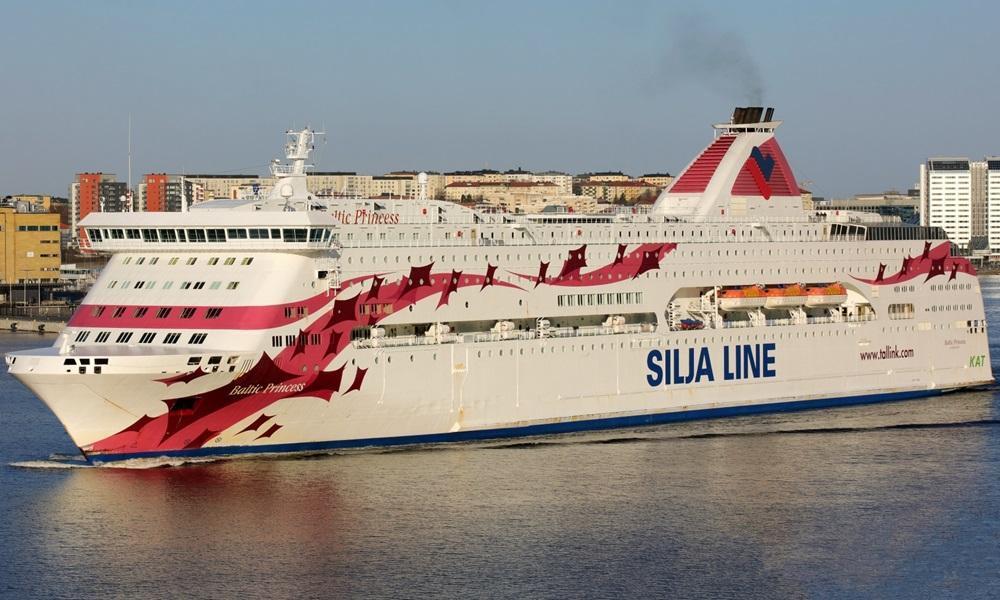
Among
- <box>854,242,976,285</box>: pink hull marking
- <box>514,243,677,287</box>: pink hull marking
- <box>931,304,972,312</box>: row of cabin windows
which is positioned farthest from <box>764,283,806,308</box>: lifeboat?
<box>931,304,972,312</box>: row of cabin windows

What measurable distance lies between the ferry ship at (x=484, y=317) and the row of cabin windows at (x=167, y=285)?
2.1 inches

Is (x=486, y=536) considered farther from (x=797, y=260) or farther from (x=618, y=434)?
(x=797, y=260)

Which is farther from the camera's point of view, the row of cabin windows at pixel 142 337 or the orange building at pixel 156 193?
the orange building at pixel 156 193

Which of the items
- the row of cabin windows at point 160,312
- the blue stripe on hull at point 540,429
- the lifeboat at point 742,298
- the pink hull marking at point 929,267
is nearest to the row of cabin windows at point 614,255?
the pink hull marking at point 929,267

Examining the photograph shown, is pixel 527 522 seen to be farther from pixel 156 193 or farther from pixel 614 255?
pixel 156 193

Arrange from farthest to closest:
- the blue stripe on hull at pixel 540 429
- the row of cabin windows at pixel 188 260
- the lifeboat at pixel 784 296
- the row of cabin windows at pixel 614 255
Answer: the lifeboat at pixel 784 296 → the row of cabin windows at pixel 614 255 → the row of cabin windows at pixel 188 260 → the blue stripe on hull at pixel 540 429

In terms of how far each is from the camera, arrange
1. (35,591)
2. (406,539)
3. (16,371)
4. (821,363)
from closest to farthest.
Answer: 1. (35,591)
2. (406,539)
3. (16,371)
4. (821,363)

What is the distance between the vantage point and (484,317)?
101 ft

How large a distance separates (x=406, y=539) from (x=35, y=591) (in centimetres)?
558

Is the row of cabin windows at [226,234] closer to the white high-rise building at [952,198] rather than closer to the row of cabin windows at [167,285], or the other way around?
the row of cabin windows at [167,285]

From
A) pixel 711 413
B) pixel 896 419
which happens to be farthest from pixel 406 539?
pixel 896 419

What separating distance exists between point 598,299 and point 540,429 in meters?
3.36

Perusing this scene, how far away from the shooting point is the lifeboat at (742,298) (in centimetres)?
3531

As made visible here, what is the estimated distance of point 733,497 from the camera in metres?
26.5
